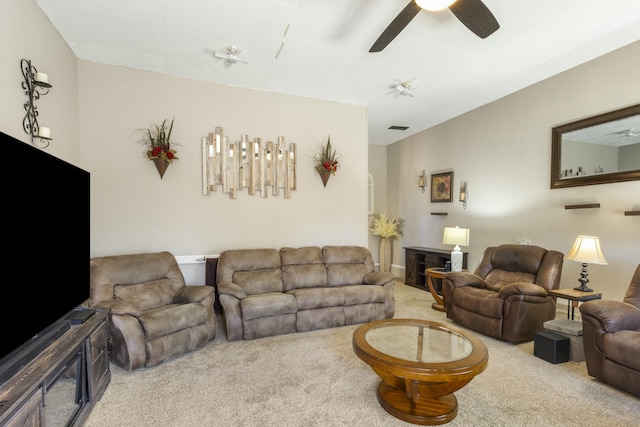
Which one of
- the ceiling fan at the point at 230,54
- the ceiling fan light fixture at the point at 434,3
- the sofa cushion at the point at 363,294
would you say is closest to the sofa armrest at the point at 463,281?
the sofa cushion at the point at 363,294

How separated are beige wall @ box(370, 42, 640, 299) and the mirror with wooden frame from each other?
0.10 metres

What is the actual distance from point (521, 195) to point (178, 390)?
4795 millimetres

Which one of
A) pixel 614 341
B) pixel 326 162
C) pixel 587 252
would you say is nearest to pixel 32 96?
pixel 326 162

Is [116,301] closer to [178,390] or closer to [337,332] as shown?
[178,390]

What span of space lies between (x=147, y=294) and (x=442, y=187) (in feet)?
16.6

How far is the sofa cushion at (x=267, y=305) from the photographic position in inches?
130

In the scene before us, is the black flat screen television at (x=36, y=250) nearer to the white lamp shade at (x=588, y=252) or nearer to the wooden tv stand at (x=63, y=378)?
the wooden tv stand at (x=63, y=378)

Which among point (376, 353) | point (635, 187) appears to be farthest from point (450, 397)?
point (635, 187)

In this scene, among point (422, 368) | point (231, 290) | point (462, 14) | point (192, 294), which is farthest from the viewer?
point (231, 290)

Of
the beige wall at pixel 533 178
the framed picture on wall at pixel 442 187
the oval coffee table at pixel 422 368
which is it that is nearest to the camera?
the oval coffee table at pixel 422 368

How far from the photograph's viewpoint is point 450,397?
2152 mm

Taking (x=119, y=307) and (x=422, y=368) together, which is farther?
(x=119, y=307)

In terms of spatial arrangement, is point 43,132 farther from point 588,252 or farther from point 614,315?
point 588,252

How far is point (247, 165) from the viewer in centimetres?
423
